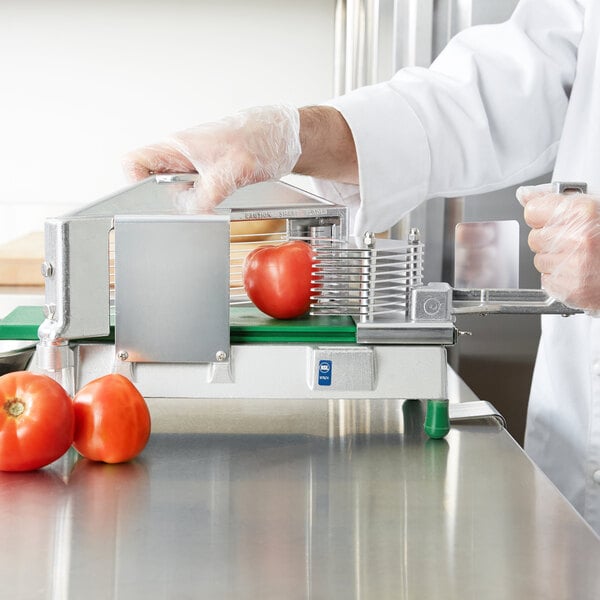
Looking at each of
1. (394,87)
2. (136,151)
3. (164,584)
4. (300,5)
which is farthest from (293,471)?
(300,5)

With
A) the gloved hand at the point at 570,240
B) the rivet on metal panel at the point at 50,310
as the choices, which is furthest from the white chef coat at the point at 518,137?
the rivet on metal panel at the point at 50,310

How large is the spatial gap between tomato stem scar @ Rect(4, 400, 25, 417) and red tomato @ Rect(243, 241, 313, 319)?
283 millimetres

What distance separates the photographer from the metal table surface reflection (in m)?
0.64

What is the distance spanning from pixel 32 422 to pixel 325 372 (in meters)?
0.29

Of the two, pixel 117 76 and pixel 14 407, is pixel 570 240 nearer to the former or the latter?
pixel 14 407

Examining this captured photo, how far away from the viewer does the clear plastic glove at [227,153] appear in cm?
106

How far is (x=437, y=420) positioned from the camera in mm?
988

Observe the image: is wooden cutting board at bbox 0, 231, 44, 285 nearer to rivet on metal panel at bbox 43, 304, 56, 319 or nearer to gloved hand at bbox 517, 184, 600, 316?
rivet on metal panel at bbox 43, 304, 56, 319

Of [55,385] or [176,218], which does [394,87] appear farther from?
[55,385]

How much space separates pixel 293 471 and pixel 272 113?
47 cm

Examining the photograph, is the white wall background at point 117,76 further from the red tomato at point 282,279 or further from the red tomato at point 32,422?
the red tomato at point 32,422

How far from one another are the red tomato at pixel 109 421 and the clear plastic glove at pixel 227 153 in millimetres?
242

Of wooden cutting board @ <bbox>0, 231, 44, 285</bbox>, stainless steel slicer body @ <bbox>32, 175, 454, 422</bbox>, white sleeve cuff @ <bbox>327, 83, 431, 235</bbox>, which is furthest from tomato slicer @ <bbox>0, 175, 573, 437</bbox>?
wooden cutting board @ <bbox>0, 231, 44, 285</bbox>

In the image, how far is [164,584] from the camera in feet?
2.07
